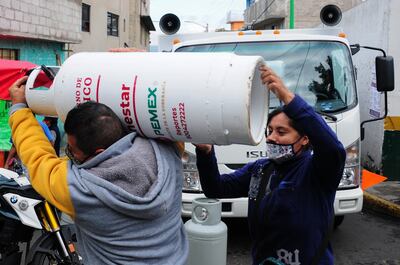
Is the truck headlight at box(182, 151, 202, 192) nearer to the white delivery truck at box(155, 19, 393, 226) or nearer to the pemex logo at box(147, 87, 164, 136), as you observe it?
the white delivery truck at box(155, 19, 393, 226)

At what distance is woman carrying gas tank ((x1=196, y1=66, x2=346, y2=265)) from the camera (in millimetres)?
2102

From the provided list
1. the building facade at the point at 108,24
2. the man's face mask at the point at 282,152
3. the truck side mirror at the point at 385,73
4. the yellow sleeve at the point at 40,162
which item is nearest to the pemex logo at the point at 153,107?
the yellow sleeve at the point at 40,162

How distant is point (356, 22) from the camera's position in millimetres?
10539

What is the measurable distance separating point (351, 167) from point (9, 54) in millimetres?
8739

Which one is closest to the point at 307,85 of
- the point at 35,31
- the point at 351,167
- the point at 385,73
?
the point at 385,73

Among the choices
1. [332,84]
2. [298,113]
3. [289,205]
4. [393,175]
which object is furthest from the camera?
[393,175]

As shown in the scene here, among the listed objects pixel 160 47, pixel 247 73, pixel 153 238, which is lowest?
pixel 153 238

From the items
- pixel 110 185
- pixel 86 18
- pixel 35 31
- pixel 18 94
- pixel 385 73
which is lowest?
pixel 110 185

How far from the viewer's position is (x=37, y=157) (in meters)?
1.86

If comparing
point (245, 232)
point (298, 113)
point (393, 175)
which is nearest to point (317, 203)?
point (298, 113)

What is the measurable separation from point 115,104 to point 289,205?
958 mm

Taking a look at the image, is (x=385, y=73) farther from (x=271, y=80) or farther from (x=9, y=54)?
(x=9, y=54)

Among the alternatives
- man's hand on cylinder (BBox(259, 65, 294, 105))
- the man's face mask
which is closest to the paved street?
the man's face mask

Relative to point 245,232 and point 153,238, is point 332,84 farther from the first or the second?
point 153,238
